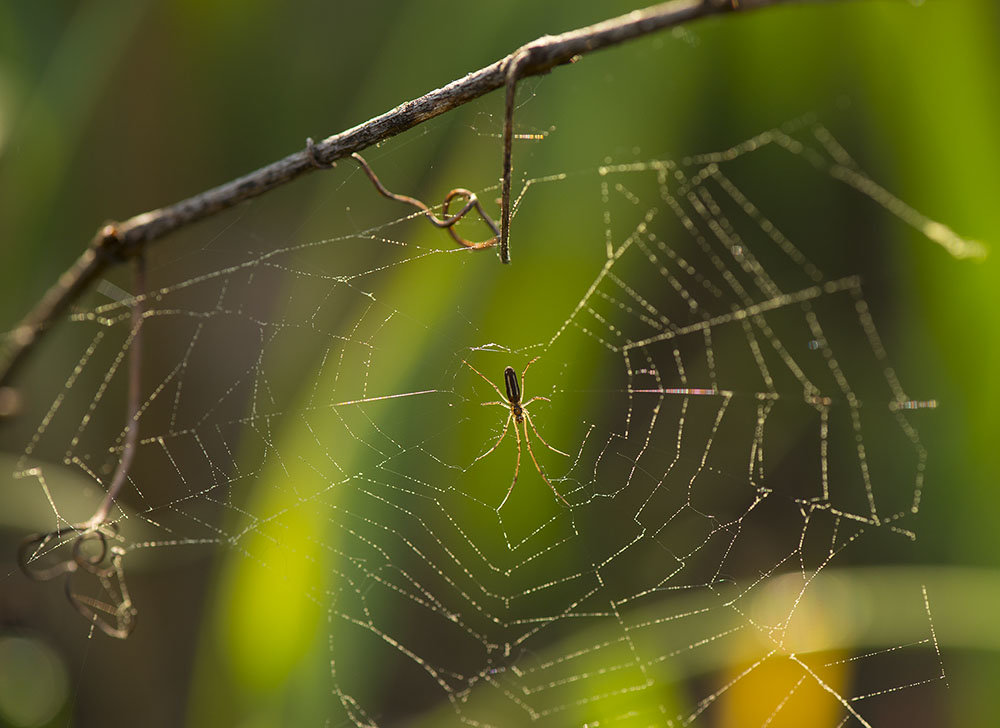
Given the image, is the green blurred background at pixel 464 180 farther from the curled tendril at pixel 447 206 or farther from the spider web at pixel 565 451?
the curled tendril at pixel 447 206

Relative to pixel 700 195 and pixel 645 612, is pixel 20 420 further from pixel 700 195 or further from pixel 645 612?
pixel 700 195

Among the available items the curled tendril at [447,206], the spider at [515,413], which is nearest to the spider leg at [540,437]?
the spider at [515,413]

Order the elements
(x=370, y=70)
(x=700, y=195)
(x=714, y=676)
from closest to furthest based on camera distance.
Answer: (x=714, y=676) < (x=700, y=195) < (x=370, y=70)

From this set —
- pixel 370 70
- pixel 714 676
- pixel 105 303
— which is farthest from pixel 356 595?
pixel 370 70

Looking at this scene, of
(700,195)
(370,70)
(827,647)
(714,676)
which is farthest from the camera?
(370,70)

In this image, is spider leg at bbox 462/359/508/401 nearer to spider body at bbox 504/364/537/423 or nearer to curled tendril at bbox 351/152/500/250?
spider body at bbox 504/364/537/423

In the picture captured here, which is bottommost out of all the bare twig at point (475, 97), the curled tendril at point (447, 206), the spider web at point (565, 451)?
the spider web at point (565, 451)

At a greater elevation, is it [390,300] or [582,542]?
[390,300]
